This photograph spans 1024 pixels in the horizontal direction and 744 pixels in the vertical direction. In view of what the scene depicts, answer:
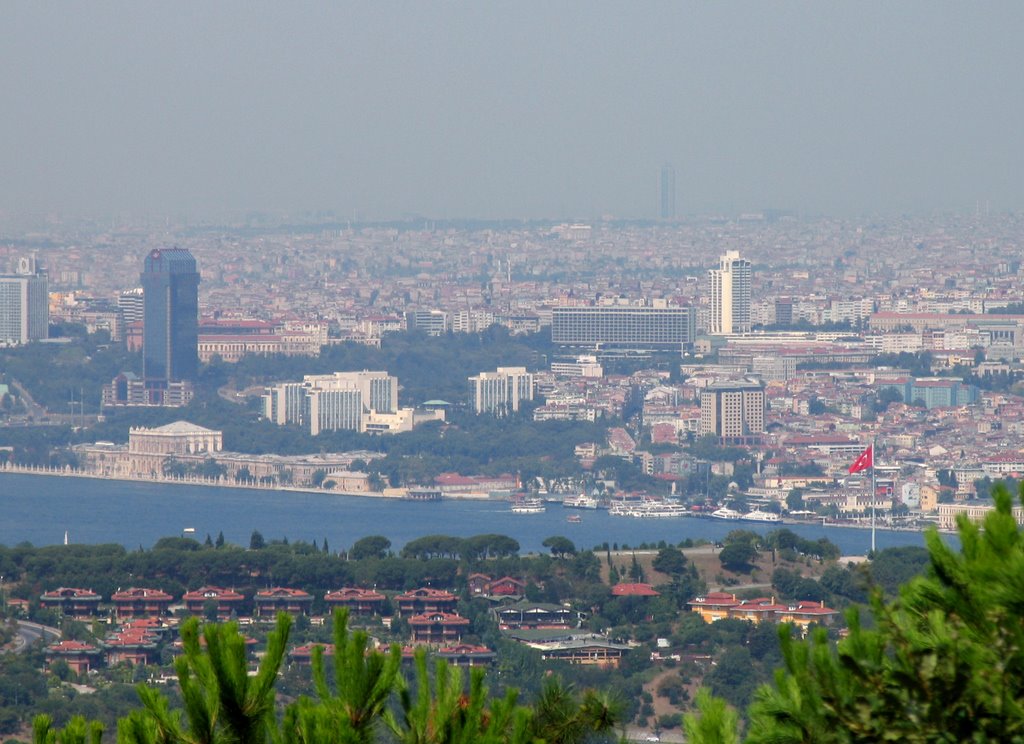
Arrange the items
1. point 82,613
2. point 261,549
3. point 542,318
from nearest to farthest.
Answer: point 82,613, point 261,549, point 542,318

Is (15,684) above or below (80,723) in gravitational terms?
→ below

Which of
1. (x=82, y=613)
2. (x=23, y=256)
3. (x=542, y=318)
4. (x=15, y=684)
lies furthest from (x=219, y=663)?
(x=23, y=256)

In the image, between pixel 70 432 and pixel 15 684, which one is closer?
pixel 15 684

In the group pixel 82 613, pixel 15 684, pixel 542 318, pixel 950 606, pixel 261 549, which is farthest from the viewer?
pixel 542 318

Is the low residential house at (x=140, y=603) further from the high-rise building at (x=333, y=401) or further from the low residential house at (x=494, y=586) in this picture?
the high-rise building at (x=333, y=401)

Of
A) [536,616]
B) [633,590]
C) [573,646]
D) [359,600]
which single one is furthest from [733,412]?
[573,646]

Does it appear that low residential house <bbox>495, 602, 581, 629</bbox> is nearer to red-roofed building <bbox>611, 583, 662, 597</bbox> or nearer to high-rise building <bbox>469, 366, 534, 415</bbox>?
red-roofed building <bbox>611, 583, 662, 597</bbox>

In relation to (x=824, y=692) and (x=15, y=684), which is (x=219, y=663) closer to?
(x=824, y=692)
